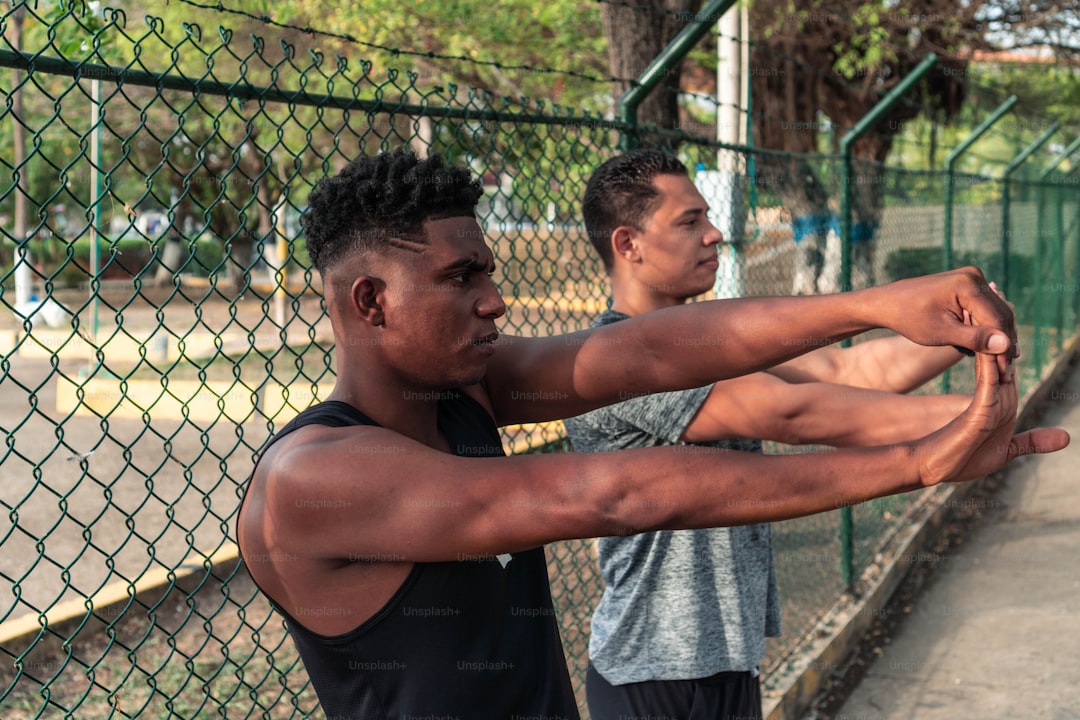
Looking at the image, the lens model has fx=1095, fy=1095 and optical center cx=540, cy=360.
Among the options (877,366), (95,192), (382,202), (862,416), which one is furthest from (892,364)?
(95,192)

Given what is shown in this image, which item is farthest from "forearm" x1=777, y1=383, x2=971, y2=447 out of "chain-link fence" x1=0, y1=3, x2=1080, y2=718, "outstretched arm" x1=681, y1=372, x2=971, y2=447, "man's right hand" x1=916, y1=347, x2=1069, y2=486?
"chain-link fence" x1=0, y1=3, x2=1080, y2=718

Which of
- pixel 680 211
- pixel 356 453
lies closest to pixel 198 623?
pixel 680 211

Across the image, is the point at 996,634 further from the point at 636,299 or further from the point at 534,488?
the point at 534,488

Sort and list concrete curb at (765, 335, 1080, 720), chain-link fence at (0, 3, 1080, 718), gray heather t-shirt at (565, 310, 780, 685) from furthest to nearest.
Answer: concrete curb at (765, 335, 1080, 720) < gray heather t-shirt at (565, 310, 780, 685) < chain-link fence at (0, 3, 1080, 718)

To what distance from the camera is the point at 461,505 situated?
144 centimetres

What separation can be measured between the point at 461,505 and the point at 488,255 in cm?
49

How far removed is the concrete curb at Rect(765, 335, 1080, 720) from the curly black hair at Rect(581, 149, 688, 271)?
2.12m

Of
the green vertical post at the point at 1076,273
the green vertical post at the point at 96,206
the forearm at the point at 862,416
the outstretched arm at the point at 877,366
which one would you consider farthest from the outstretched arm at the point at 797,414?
the green vertical post at the point at 1076,273

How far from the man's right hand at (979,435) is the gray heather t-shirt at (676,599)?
1099 mm

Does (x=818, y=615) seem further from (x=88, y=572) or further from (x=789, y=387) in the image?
(x=88, y=572)

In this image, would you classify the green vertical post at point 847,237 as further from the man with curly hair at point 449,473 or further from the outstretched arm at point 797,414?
the man with curly hair at point 449,473

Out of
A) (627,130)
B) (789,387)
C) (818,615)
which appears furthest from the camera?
(818,615)

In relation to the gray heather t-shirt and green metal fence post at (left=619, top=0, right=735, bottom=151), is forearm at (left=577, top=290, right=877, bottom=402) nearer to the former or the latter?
the gray heather t-shirt

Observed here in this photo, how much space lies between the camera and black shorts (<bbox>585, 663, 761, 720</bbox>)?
8.85 feet
